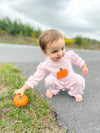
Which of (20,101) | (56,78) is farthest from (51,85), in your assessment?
(20,101)

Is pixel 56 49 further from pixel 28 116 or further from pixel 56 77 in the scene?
pixel 28 116

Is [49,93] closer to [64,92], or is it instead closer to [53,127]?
[64,92]

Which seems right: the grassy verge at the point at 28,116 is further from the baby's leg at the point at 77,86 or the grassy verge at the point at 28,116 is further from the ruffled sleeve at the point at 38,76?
the baby's leg at the point at 77,86

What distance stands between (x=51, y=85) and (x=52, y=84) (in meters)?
0.03

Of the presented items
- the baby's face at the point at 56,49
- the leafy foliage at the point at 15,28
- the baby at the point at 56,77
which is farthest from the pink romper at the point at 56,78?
the leafy foliage at the point at 15,28

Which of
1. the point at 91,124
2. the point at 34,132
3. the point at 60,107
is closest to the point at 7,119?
the point at 34,132

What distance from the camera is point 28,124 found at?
62.7 inches

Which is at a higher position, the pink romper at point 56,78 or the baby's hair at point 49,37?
the baby's hair at point 49,37

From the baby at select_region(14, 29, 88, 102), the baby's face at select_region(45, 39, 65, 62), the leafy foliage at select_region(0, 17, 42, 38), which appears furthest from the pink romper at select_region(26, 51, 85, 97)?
the leafy foliage at select_region(0, 17, 42, 38)

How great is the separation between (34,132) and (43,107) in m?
0.44

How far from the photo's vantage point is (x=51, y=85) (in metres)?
2.28

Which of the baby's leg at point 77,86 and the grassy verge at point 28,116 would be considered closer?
the grassy verge at point 28,116

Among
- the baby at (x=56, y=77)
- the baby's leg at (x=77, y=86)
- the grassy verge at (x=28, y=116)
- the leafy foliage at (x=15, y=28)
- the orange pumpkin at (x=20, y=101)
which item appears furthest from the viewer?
the leafy foliage at (x=15, y=28)

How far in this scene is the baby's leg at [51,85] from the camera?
7.41 ft
